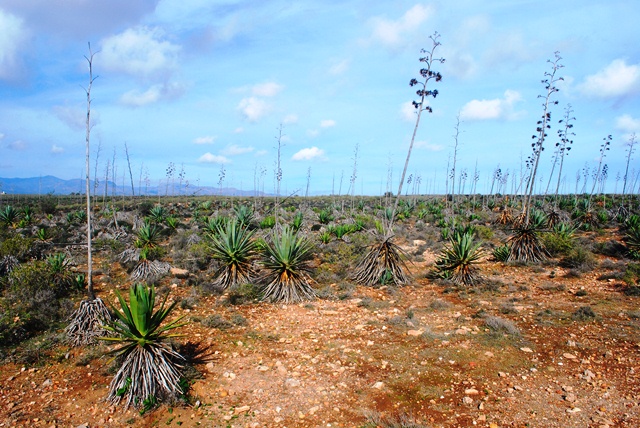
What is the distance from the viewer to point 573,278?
36.9 ft

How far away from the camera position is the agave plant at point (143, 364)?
5176 mm

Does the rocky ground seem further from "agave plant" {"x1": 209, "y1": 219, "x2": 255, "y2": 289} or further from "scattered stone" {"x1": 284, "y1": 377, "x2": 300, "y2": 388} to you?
"agave plant" {"x1": 209, "y1": 219, "x2": 255, "y2": 289}

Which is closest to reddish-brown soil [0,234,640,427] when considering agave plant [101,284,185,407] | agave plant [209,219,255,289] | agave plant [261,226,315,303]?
agave plant [101,284,185,407]

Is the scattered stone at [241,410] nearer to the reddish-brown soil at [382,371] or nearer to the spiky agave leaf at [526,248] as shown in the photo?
the reddish-brown soil at [382,371]

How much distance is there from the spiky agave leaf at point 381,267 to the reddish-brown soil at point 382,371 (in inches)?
64.8

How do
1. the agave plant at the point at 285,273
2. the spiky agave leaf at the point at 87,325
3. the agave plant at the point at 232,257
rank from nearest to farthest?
1. the spiky agave leaf at the point at 87,325
2. the agave plant at the point at 285,273
3. the agave plant at the point at 232,257

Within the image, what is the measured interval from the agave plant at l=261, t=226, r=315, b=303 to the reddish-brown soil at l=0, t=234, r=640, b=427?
0.44 m

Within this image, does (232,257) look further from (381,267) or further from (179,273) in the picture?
(381,267)

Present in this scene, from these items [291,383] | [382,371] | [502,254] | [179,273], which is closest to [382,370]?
[382,371]

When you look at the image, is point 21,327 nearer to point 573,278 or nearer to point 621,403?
point 621,403

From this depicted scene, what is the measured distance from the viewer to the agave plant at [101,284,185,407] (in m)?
5.18

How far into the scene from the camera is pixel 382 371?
6.02 metres

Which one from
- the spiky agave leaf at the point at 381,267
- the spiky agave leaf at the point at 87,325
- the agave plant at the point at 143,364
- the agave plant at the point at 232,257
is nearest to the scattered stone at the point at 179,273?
the agave plant at the point at 232,257

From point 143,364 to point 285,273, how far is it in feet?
15.7
